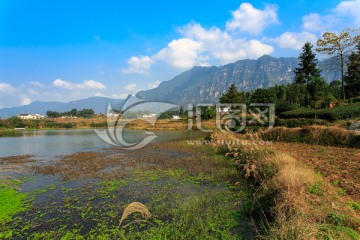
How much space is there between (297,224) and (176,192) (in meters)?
4.85

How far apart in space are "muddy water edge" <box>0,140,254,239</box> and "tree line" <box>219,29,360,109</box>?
22.3m

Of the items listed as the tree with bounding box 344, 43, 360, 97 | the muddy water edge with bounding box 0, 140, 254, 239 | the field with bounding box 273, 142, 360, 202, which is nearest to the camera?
the muddy water edge with bounding box 0, 140, 254, 239

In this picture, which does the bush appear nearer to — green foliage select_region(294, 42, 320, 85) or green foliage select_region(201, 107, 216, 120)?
green foliage select_region(294, 42, 320, 85)

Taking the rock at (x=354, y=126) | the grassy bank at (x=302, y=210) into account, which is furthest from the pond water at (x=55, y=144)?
the rock at (x=354, y=126)

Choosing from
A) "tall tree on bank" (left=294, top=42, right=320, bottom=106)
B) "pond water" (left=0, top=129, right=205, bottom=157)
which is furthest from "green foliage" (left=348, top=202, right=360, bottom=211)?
"tall tree on bank" (left=294, top=42, right=320, bottom=106)

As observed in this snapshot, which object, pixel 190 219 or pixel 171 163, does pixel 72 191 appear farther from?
pixel 171 163

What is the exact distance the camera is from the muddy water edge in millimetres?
5113

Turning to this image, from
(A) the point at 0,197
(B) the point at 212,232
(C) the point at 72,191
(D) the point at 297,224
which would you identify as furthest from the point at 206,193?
(A) the point at 0,197

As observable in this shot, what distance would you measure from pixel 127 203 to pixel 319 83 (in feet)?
133

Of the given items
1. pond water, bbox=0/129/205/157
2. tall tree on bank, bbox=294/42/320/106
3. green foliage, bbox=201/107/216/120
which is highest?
tall tree on bank, bbox=294/42/320/106

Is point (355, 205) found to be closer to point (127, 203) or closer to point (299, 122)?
point (127, 203)

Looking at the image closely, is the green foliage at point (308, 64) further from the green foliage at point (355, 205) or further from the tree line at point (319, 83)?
the green foliage at point (355, 205)

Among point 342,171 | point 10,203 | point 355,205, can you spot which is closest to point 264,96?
point 342,171

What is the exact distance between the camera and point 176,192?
26.1 ft
